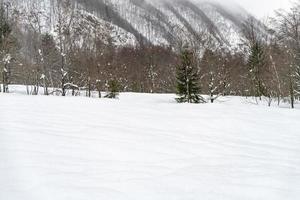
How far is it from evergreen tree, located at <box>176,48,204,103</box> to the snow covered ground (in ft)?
64.4

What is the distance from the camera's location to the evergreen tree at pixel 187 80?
2950cm

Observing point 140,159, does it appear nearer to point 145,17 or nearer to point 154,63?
point 154,63

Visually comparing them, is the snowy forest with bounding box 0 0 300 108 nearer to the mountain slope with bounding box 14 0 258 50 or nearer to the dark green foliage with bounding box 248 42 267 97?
the dark green foliage with bounding box 248 42 267 97

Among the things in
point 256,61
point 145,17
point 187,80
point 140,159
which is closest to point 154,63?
point 256,61

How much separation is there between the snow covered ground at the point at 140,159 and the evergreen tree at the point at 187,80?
19.6 meters

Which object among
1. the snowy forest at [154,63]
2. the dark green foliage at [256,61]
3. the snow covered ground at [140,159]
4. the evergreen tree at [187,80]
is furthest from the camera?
the dark green foliage at [256,61]

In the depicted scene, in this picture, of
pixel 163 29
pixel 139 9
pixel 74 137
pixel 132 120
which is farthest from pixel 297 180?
pixel 139 9

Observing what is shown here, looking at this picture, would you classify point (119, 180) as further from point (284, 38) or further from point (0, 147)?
point (284, 38)

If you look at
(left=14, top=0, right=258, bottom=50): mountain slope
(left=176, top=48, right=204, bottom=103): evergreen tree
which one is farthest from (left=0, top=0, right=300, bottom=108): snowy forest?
(left=14, top=0, right=258, bottom=50): mountain slope

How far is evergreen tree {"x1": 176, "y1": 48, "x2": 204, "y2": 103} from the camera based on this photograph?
96.8ft

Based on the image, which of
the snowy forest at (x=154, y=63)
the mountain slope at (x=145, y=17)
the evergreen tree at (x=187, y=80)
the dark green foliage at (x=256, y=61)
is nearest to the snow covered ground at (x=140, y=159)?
the snowy forest at (x=154, y=63)

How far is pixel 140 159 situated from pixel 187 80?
24.1 metres

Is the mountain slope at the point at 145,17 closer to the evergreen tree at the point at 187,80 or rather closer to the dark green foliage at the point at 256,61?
the dark green foliage at the point at 256,61

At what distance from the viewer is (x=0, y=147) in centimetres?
548
